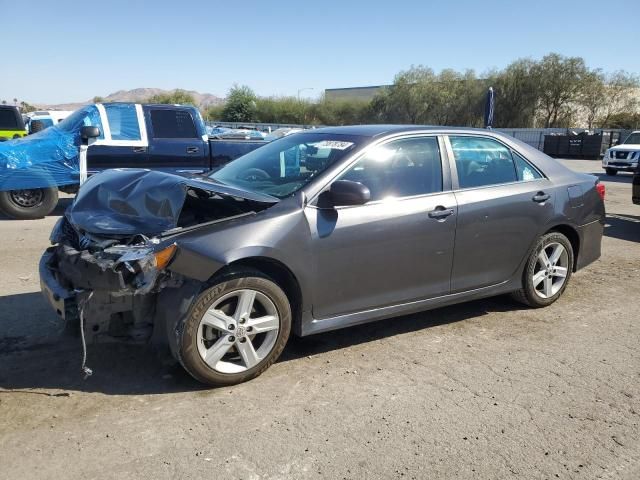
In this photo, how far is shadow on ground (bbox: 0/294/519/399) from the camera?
3.47 metres

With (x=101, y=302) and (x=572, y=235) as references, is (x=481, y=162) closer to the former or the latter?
(x=572, y=235)

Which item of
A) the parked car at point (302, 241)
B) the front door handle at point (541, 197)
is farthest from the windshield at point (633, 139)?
the front door handle at point (541, 197)

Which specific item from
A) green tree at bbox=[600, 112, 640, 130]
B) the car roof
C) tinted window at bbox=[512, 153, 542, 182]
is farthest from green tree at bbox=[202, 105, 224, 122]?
tinted window at bbox=[512, 153, 542, 182]

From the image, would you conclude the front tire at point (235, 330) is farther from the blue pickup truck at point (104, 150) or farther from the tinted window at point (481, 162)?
the blue pickup truck at point (104, 150)

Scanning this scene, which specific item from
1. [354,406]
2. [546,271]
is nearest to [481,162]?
[546,271]

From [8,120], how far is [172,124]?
6504 mm

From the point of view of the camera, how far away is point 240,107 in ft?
246

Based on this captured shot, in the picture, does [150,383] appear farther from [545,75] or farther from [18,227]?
[545,75]

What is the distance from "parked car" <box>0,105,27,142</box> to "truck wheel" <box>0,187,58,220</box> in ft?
17.3

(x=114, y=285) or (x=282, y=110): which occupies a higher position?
(x=282, y=110)

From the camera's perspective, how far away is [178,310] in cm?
328

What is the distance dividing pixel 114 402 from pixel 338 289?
5.27ft

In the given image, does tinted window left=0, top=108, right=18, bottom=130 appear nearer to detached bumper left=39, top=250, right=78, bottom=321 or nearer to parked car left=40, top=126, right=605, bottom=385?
parked car left=40, top=126, right=605, bottom=385

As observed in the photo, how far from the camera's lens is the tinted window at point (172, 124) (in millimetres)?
9875
